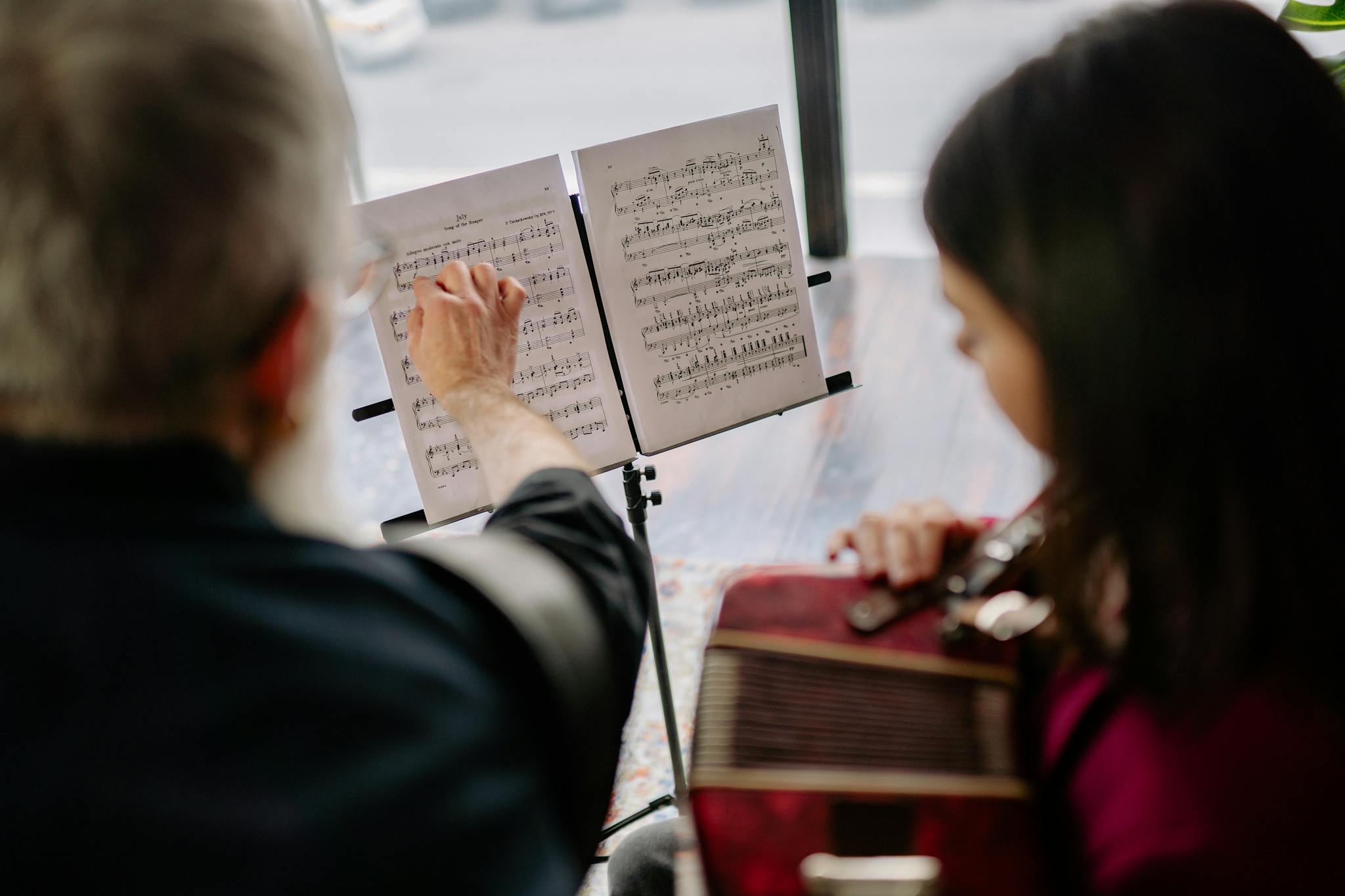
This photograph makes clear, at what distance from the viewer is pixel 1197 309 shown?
664mm

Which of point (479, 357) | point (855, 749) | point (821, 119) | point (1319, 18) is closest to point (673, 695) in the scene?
point (479, 357)

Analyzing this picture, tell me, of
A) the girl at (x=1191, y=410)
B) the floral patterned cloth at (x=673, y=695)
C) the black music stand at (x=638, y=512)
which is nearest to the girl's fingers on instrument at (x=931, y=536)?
the girl at (x=1191, y=410)

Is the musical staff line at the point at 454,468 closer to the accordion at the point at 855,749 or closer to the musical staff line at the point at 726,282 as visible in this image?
the musical staff line at the point at 726,282

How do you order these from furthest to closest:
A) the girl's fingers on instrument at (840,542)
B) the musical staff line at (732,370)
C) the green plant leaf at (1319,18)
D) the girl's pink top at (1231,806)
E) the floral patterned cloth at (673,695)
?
the floral patterned cloth at (673,695)
the green plant leaf at (1319,18)
the musical staff line at (732,370)
the girl's fingers on instrument at (840,542)
the girl's pink top at (1231,806)

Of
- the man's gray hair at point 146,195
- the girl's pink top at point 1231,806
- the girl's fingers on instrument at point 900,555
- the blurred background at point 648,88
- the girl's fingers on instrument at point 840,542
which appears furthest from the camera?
the blurred background at point 648,88

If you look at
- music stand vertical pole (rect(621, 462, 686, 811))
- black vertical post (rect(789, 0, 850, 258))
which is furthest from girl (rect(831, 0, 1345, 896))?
black vertical post (rect(789, 0, 850, 258))

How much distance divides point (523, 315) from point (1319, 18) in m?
1.34

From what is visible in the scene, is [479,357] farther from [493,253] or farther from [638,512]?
[638,512]

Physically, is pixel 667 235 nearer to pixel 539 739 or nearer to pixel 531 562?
pixel 531 562

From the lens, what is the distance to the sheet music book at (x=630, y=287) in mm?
1314

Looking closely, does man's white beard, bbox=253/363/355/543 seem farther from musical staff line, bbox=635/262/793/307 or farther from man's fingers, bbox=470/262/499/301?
musical staff line, bbox=635/262/793/307

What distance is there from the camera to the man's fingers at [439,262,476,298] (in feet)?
4.13

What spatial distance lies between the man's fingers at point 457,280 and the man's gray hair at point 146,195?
0.68 meters

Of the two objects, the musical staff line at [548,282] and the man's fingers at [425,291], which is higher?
the man's fingers at [425,291]
